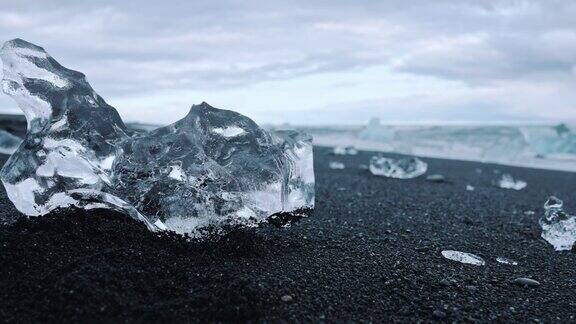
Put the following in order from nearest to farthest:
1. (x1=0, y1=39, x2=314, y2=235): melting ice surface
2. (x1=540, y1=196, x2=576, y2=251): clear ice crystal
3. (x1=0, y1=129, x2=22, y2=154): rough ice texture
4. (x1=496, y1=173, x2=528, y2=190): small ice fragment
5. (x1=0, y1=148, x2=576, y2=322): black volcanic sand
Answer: (x1=0, y1=148, x2=576, y2=322): black volcanic sand < (x1=0, y1=39, x2=314, y2=235): melting ice surface < (x1=540, y1=196, x2=576, y2=251): clear ice crystal < (x1=0, y1=129, x2=22, y2=154): rough ice texture < (x1=496, y1=173, x2=528, y2=190): small ice fragment

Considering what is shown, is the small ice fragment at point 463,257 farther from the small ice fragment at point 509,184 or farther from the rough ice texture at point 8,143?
the rough ice texture at point 8,143

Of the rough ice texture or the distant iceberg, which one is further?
the distant iceberg

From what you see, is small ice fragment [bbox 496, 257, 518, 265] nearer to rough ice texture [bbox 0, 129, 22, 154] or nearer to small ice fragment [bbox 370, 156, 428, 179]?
small ice fragment [bbox 370, 156, 428, 179]

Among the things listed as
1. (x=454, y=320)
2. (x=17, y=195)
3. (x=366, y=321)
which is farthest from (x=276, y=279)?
(x=17, y=195)

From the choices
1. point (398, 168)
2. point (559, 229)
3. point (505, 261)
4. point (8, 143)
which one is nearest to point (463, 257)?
point (505, 261)

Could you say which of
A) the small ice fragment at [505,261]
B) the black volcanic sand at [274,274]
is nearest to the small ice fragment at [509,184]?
the black volcanic sand at [274,274]

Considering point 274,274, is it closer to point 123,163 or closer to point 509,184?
point 123,163

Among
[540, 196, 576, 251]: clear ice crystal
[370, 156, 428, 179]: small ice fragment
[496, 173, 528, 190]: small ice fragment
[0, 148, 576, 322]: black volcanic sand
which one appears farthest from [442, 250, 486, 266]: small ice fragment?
[496, 173, 528, 190]: small ice fragment

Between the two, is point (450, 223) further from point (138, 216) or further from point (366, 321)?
point (138, 216)

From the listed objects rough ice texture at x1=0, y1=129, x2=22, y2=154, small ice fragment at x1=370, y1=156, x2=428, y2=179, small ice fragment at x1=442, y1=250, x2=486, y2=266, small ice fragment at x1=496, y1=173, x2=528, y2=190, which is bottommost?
small ice fragment at x1=496, y1=173, x2=528, y2=190
